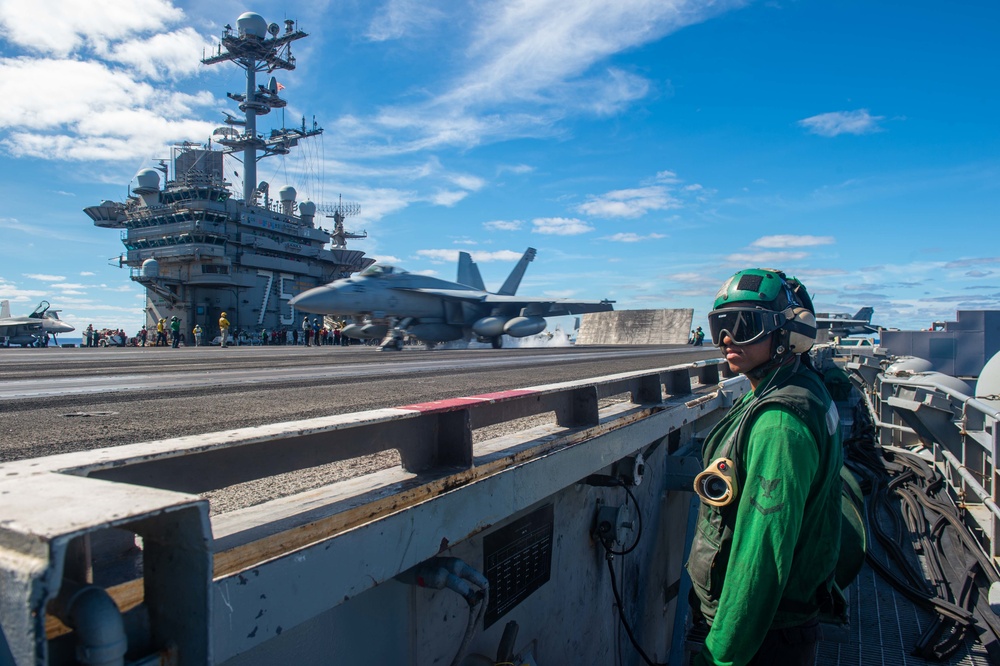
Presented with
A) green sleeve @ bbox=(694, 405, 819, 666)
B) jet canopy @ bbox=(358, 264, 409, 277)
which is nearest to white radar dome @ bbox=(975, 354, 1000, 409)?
green sleeve @ bbox=(694, 405, 819, 666)

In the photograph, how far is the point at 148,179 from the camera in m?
42.8

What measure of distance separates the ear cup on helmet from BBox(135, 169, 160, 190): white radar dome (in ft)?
165

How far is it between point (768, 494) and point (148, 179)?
50973 millimetres

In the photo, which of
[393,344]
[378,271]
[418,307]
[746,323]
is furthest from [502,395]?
[418,307]

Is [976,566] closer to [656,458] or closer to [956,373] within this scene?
[656,458]

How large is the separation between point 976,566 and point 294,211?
53023 mm

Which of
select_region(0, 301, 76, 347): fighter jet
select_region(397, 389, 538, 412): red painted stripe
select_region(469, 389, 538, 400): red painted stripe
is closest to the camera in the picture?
select_region(397, 389, 538, 412): red painted stripe

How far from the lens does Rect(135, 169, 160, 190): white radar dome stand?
42.7m

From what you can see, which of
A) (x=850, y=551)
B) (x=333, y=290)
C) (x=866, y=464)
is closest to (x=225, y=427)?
(x=850, y=551)

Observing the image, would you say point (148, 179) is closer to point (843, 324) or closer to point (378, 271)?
point (378, 271)

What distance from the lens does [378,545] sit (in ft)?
6.26

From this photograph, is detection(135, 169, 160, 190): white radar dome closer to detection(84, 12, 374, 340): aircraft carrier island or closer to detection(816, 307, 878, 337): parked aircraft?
detection(84, 12, 374, 340): aircraft carrier island

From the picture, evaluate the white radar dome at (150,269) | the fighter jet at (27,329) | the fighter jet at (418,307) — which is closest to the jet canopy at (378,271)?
the fighter jet at (418,307)

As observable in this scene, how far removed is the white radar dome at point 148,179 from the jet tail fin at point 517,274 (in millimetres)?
28475
